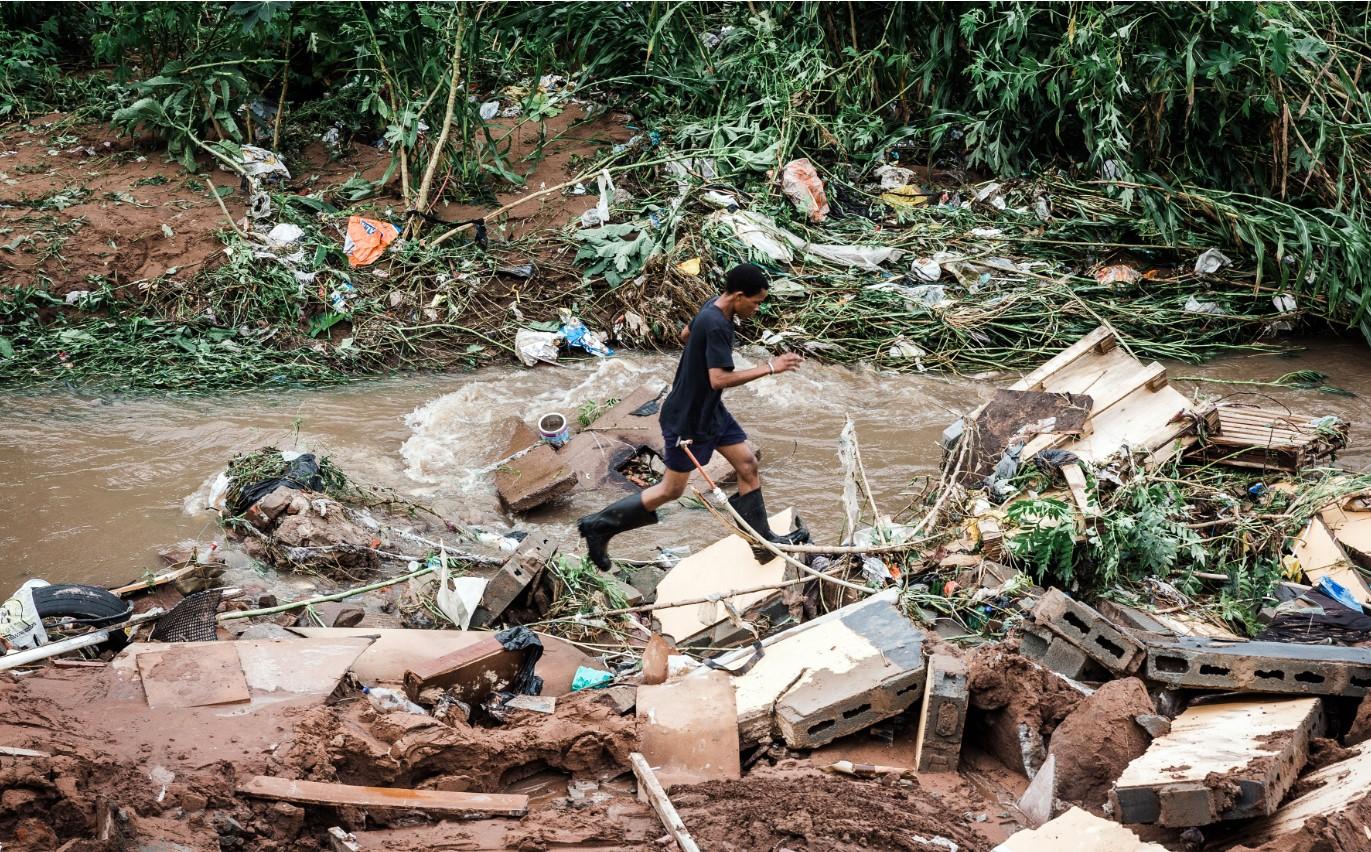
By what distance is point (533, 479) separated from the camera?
232 inches

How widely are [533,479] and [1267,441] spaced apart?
3510mm

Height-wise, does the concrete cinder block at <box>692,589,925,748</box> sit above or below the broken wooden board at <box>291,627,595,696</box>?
above

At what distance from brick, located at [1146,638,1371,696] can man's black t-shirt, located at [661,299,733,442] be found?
6.43ft

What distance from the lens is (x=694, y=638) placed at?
167 inches

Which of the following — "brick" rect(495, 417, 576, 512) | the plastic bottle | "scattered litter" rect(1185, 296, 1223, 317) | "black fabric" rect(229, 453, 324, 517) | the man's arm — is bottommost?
"brick" rect(495, 417, 576, 512)

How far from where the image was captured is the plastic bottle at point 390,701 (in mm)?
3463

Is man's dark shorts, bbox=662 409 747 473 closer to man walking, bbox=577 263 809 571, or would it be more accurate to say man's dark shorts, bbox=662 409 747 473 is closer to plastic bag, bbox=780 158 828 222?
man walking, bbox=577 263 809 571

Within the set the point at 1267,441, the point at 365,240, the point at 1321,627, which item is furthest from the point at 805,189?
the point at 1321,627

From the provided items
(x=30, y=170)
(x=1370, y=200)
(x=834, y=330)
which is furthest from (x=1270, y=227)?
(x=30, y=170)

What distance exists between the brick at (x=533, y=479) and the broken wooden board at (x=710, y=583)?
3.96ft

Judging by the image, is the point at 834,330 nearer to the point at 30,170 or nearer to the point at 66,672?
the point at 66,672

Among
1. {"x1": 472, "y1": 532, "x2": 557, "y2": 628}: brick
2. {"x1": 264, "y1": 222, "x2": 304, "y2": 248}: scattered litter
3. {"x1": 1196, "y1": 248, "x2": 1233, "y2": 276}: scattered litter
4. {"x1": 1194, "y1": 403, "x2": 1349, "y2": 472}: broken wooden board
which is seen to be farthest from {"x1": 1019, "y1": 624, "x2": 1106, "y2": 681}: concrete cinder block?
{"x1": 264, "y1": 222, "x2": 304, "y2": 248}: scattered litter

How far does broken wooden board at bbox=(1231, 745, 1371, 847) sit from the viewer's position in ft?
8.16

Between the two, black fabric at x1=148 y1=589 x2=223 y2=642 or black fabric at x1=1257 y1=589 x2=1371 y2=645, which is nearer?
black fabric at x1=148 y1=589 x2=223 y2=642
